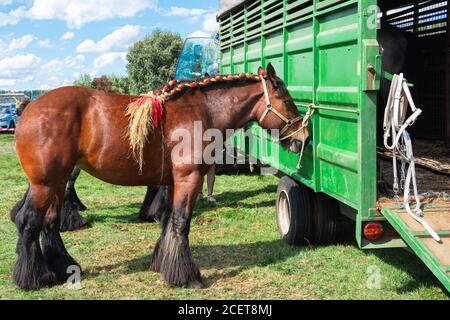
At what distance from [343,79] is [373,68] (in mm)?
453

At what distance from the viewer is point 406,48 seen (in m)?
6.16

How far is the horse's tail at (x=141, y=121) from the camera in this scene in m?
4.14

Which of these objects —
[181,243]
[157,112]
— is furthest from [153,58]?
[181,243]

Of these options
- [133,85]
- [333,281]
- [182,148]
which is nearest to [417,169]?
[333,281]

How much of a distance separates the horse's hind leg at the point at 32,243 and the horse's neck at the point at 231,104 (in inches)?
61.4

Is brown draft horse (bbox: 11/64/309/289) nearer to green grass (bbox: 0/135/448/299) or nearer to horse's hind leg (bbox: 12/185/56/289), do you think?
horse's hind leg (bbox: 12/185/56/289)

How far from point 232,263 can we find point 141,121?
176 cm

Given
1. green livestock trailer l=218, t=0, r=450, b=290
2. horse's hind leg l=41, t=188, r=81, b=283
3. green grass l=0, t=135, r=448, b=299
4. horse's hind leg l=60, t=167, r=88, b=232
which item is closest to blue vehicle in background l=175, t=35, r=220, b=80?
green livestock trailer l=218, t=0, r=450, b=290

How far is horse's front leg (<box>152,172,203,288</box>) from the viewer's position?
13.9 feet

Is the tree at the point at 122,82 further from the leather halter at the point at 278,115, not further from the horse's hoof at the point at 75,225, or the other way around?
the leather halter at the point at 278,115

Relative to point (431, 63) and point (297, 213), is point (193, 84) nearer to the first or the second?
point (297, 213)

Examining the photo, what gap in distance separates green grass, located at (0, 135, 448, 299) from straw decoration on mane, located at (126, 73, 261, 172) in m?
1.13
